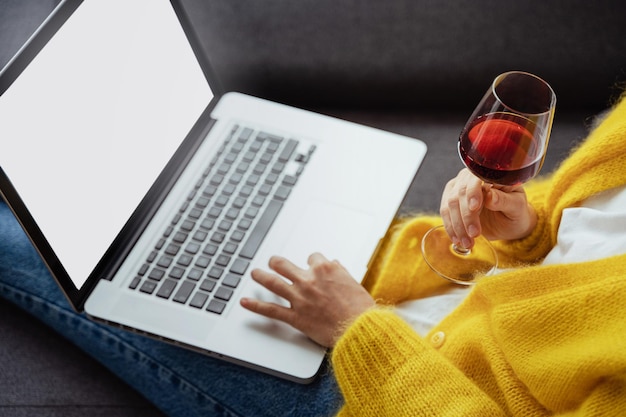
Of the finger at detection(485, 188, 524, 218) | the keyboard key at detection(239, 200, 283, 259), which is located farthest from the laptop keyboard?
the finger at detection(485, 188, 524, 218)

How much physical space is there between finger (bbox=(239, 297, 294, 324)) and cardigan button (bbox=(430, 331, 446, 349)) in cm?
17

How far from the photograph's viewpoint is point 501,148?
2.49 feet

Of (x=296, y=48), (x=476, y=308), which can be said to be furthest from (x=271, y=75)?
(x=476, y=308)

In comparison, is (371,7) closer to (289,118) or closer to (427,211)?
(289,118)

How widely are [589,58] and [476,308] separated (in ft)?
1.91

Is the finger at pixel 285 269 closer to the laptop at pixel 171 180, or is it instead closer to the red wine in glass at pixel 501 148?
the laptop at pixel 171 180

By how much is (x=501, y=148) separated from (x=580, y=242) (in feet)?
0.51

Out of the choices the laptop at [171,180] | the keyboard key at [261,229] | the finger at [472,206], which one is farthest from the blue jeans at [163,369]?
the finger at [472,206]

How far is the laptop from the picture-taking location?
0.77 meters

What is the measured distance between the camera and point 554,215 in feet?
2.86

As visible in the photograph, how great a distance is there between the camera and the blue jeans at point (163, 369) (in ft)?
2.72

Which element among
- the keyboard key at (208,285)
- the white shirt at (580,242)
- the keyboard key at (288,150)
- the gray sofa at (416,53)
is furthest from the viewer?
the gray sofa at (416,53)

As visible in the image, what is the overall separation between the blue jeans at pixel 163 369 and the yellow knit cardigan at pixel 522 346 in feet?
0.24

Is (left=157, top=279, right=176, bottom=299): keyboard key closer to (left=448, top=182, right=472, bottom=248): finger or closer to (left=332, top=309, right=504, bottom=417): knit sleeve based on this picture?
(left=332, top=309, right=504, bottom=417): knit sleeve
